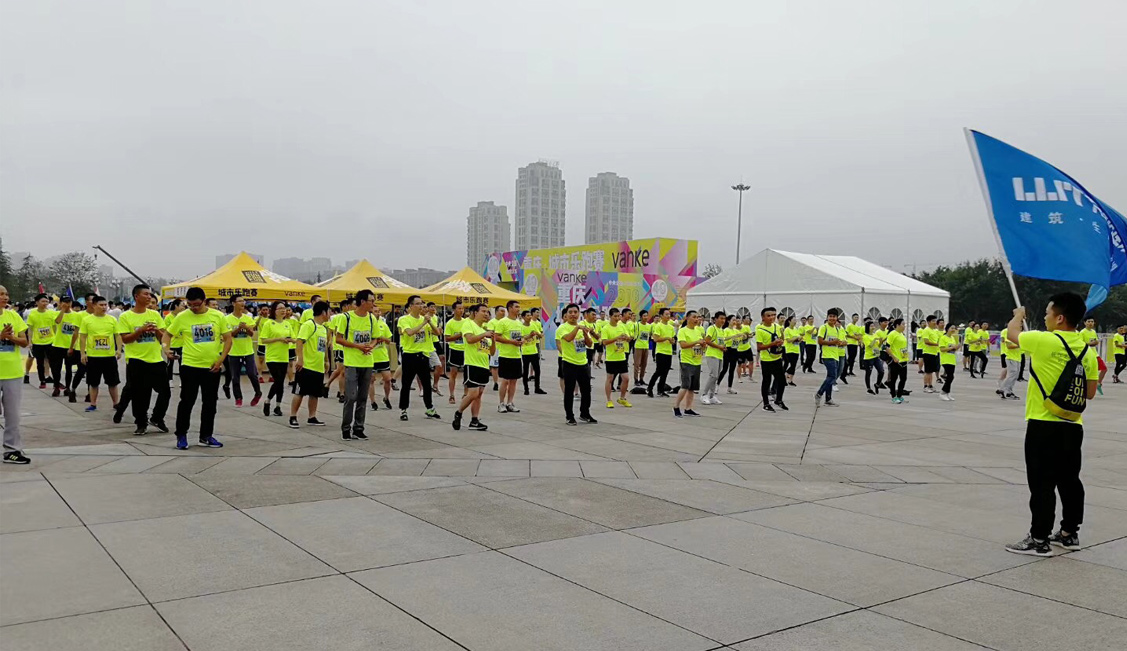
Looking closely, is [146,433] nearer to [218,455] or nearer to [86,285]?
[218,455]

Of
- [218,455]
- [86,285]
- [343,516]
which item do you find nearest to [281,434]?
[218,455]

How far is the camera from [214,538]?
17.6ft

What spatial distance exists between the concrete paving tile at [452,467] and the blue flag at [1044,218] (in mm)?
5250

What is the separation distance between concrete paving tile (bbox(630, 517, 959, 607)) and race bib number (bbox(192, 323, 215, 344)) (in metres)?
5.67

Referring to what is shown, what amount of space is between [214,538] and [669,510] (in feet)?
11.1

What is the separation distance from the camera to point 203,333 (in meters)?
8.88

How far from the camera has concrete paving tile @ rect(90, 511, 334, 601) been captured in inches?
178

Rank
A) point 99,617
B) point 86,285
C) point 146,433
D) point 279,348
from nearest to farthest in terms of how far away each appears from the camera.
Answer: point 99,617 < point 146,433 < point 279,348 < point 86,285

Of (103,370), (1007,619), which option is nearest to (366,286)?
(103,370)

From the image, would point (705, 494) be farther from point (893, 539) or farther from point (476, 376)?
point (476, 376)

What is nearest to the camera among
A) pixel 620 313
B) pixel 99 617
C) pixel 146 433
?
pixel 99 617

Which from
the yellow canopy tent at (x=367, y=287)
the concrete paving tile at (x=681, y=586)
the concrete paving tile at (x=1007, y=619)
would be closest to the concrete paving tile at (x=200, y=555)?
the concrete paving tile at (x=681, y=586)

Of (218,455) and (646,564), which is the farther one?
(218,455)

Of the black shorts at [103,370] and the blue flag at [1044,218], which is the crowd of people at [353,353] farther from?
the blue flag at [1044,218]
